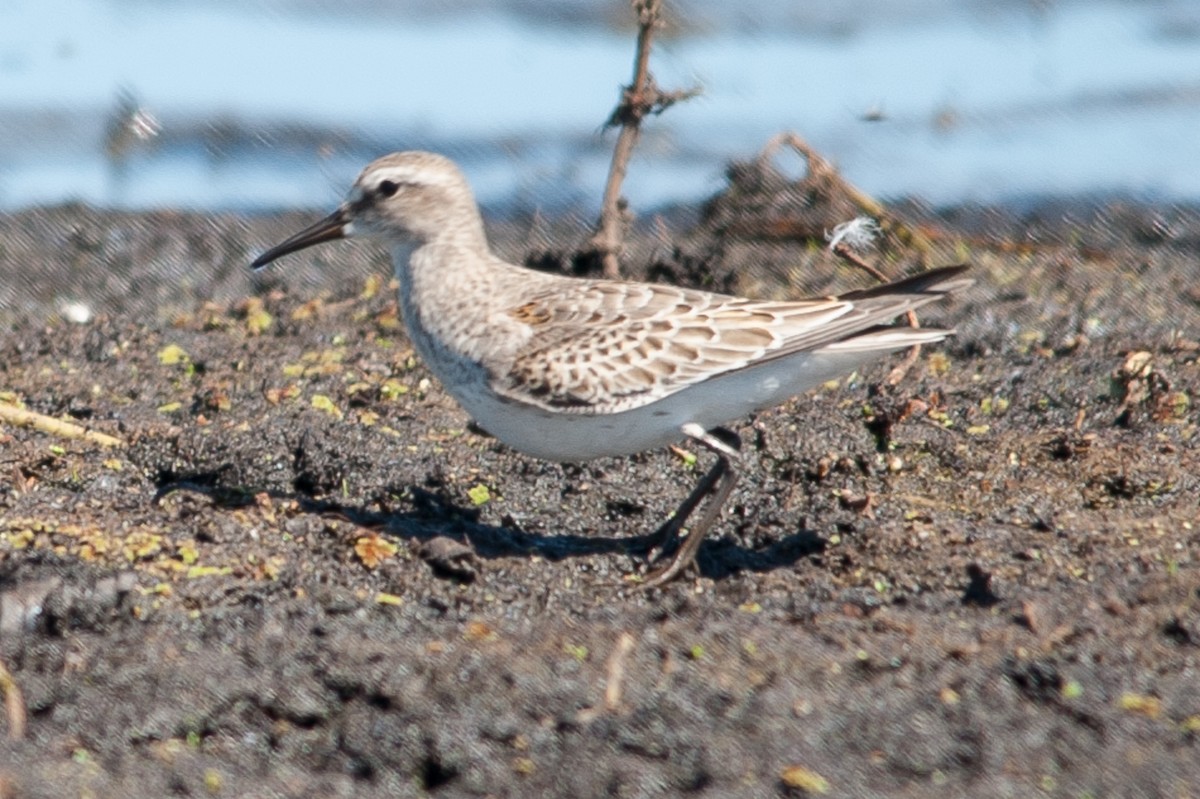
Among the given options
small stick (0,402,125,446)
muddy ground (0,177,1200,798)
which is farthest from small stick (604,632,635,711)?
small stick (0,402,125,446)

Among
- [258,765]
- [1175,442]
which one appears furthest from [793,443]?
[258,765]

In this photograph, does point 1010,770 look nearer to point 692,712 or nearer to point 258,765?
point 692,712

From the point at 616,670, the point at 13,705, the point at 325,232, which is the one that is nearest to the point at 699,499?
the point at 616,670

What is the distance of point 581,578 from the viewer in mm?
5938

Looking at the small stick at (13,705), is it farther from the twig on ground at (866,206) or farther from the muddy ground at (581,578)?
the twig on ground at (866,206)

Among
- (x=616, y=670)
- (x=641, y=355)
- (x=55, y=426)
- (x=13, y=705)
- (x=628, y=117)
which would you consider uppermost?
(x=628, y=117)

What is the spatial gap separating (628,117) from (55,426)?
310cm

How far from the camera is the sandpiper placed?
20.0 feet

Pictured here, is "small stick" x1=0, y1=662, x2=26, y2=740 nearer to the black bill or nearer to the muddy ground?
the muddy ground

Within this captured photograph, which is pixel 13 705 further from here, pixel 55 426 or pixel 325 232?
pixel 325 232

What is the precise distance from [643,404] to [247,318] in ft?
11.5

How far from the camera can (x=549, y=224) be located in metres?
11.5

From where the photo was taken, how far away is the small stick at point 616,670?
15.5 feet

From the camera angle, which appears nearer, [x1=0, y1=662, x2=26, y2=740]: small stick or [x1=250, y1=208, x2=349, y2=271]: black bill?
[x1=0, y1=662, x2=26, y2=740]: small stick
